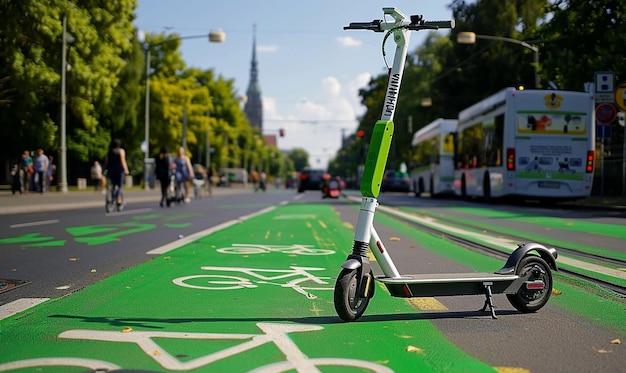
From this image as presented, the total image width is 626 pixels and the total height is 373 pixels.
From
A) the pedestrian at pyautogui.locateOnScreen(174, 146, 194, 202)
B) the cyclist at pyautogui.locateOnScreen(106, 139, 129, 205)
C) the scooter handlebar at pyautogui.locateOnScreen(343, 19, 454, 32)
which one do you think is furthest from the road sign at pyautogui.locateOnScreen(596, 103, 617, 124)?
the scooter handlebar at pyautogui.locateOnScreen(343, 19, 454, 32)

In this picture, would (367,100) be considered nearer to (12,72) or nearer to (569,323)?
(12,72)

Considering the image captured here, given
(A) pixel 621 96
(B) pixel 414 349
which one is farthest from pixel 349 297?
(A) pixel 621 96

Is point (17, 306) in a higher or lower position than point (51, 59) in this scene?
lower

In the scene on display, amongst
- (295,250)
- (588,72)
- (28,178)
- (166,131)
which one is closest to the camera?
(295,250)

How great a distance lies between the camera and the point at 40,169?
105 ft

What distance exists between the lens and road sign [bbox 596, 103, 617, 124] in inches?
880

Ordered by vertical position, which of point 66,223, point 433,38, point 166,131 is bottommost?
point 66,223

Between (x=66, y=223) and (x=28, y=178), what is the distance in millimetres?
20796

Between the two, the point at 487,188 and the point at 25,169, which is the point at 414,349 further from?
the point at 25,169

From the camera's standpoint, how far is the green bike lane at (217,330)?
402cm

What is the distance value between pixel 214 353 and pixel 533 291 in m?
2.50

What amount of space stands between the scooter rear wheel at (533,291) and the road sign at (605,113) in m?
18.3

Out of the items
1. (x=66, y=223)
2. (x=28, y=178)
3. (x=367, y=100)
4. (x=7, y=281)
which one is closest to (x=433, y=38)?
(x=367, y=100)

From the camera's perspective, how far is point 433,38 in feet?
243
